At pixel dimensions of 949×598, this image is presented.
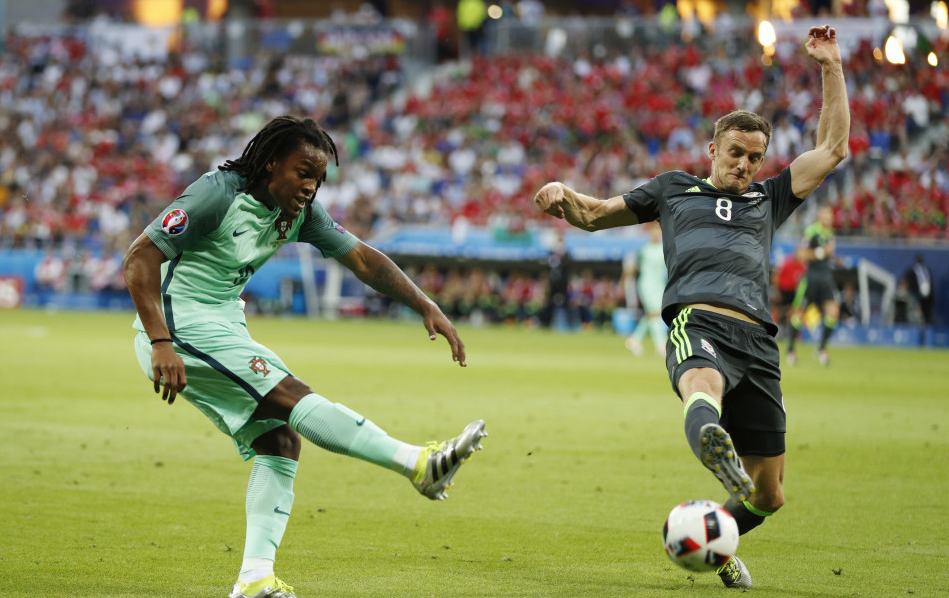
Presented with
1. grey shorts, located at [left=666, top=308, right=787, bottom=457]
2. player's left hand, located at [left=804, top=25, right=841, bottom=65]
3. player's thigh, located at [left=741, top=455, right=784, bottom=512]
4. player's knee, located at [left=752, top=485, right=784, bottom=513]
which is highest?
player's left hand, located at [left=804, top=25, right=841, bottom=65]

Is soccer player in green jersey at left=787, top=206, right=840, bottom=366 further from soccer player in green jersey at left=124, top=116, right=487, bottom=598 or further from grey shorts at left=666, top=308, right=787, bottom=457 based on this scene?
soccer player in green jersey at left=124, top=116, right=487, bottom=598

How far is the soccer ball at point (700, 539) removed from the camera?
473 cm

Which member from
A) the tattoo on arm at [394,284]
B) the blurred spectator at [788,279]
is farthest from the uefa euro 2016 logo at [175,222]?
the blurred spectator at [788,279]

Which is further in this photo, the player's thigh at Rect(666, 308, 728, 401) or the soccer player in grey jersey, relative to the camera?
the soccer player in grey jersey

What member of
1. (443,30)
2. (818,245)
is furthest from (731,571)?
(443,30)

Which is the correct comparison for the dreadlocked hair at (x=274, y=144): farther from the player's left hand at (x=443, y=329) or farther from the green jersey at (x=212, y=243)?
the player's left hand at (x=443, y=329)

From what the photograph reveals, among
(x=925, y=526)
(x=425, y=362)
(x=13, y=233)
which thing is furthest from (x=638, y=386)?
(x=13, y=233)

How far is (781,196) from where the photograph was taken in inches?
230

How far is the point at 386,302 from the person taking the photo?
116ft

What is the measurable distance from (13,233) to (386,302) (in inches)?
516

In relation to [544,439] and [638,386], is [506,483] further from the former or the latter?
[638,386]

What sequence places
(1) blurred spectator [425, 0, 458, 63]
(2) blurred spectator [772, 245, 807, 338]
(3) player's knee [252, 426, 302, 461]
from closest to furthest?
(3) player's knee [252, 426, 302, 461] < (2) blurred spectator [772, 245, 807, 338] < (1) blurred spectator [425, 0, 458, 63]

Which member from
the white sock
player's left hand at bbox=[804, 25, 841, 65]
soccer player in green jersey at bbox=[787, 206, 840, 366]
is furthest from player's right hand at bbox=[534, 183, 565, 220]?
soccer player in green jersey at bbox=[787, 206, 840, 366]

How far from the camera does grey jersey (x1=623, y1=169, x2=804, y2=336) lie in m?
5.50
